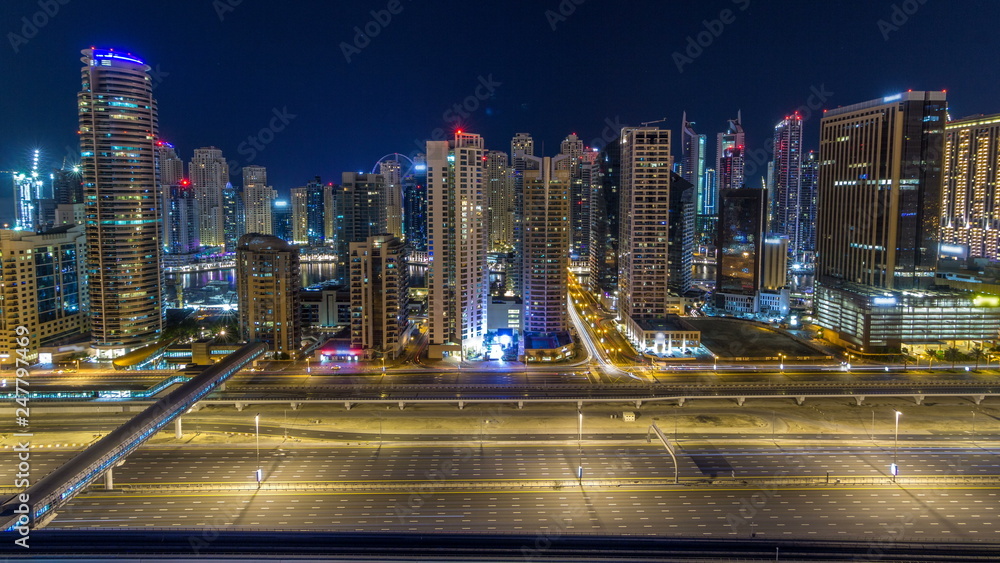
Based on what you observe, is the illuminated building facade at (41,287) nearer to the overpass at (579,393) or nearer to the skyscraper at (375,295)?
the overpass at (579,393)

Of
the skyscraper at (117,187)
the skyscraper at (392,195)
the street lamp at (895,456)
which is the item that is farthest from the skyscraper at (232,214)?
the street lamp at (895,456)

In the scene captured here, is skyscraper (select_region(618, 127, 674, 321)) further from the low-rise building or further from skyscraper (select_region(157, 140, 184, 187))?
skyscraper (select_region(157, 140, 184, 187))

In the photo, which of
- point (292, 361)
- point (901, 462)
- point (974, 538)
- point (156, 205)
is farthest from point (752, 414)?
point (156, 205)

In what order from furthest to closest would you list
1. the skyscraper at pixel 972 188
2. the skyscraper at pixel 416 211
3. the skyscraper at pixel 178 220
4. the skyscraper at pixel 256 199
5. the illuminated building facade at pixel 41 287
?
the skyscraper at pixel 256 199, the skyscraper at pixel 416 211, the skyscraper at pixel 178 220, the skyscraper at pixel 972 188, the illuminated building facade at pixel 41 287

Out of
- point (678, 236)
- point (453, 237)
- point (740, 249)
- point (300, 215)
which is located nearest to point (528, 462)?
point (453, 237)

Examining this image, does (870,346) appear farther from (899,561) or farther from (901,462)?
(899,561)

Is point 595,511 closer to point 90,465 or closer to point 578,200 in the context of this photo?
point 90,465
